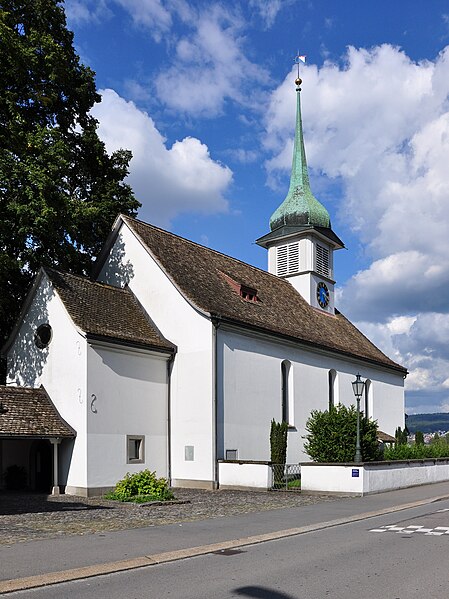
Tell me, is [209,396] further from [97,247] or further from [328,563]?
[328,563]

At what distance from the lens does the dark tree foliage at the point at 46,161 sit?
21766 millimetres

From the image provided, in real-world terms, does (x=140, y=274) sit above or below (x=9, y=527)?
above

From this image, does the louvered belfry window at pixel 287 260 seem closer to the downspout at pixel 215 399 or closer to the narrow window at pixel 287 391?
the narrow window at pixel 287 391

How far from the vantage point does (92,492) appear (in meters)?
21.9

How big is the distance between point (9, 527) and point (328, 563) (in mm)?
7489

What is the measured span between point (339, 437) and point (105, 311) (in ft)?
33.0

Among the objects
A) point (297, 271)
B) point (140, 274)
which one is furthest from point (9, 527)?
point (297, 271)

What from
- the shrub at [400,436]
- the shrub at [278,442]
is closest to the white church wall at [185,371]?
the shrub at [278,442]

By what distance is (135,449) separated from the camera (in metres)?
24.3

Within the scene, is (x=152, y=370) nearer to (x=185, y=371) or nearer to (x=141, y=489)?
(x=185, y=371)

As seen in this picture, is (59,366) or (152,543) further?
(59,366)

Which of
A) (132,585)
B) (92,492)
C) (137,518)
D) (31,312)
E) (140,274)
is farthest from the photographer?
(140,274)

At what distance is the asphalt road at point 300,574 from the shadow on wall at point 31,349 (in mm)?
14086

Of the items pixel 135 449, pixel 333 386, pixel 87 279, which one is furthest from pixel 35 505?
pixel 333 386
